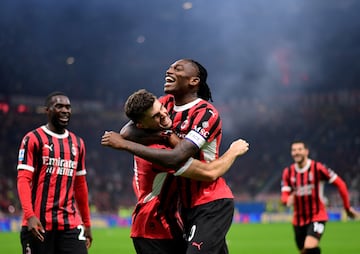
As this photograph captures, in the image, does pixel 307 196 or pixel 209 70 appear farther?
pixel 209 70

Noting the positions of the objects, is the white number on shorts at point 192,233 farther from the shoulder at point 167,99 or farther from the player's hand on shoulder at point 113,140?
the shoulder at point 167,99

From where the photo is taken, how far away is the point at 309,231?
952 centimetres

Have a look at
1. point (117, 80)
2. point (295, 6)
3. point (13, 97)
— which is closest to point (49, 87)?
point (13, 97)

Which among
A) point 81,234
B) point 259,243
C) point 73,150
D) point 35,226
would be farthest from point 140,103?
point 259,243

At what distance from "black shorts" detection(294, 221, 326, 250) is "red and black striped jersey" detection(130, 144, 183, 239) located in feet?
16.7

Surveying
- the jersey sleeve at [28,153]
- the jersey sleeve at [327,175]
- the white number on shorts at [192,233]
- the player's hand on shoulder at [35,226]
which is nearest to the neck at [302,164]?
the jersey sleeve at [327,175]

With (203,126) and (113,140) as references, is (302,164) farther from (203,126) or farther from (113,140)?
(113,140)

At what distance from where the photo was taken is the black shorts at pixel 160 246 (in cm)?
479

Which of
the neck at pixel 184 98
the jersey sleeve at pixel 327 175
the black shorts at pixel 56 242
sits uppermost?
the jersey sleeve at pixel 327 175

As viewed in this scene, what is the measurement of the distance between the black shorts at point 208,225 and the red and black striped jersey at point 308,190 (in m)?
5.17

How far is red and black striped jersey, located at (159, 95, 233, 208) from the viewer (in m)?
4.57

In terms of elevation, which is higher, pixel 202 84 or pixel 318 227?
pixel 202 84

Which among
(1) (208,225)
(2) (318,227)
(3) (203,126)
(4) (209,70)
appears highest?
(4) (209,70)

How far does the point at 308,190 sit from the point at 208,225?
5.48 m
